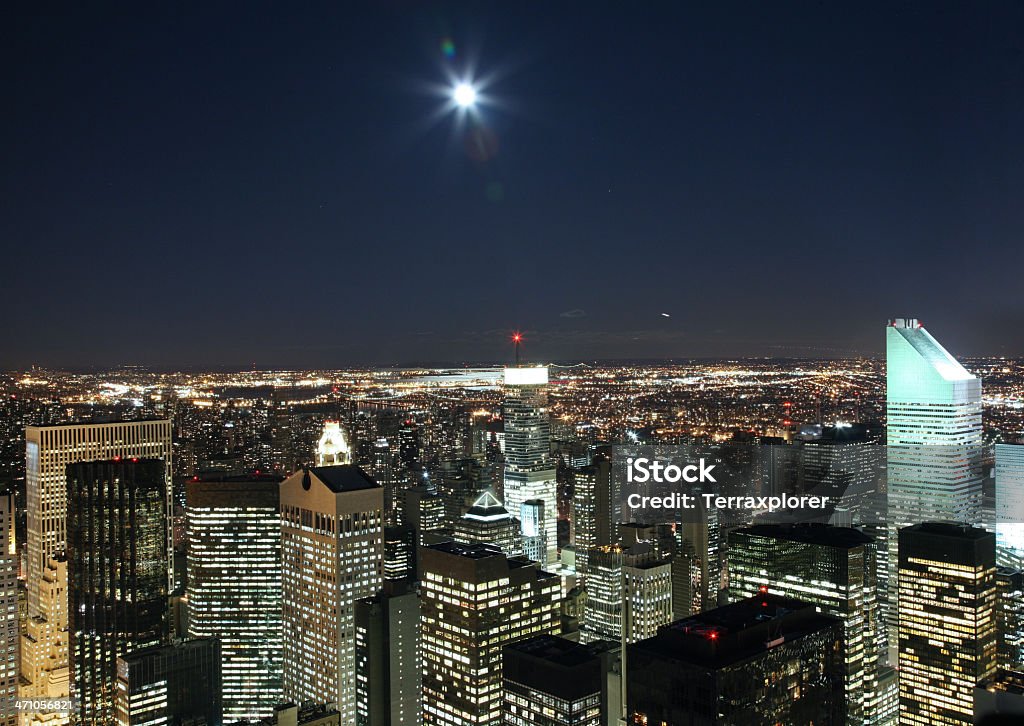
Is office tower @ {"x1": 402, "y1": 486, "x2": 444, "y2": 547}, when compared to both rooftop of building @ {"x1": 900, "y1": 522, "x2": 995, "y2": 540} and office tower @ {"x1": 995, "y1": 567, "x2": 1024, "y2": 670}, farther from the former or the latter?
office tower @ {"x1": 995, "y1": 567, "x2": 1024, "y2": 670}

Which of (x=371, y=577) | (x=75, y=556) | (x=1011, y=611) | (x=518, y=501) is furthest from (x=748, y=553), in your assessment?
(x=75, y=556)

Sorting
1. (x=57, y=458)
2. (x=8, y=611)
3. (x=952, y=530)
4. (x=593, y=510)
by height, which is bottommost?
(x=8, y=611)

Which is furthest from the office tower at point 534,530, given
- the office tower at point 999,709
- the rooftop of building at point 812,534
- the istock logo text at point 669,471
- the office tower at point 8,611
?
the office tower at point 999,709

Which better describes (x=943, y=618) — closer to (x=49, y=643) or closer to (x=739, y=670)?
(x=739, y=670)

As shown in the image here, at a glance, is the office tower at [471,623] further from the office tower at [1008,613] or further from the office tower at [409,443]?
the office tower at [1008,613]

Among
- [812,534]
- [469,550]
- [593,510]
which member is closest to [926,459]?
[812,534]

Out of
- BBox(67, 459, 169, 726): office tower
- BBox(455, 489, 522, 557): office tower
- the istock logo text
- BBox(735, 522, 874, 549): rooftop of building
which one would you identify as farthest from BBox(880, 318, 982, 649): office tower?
BBox(67, 459, 169, 726): office tower
